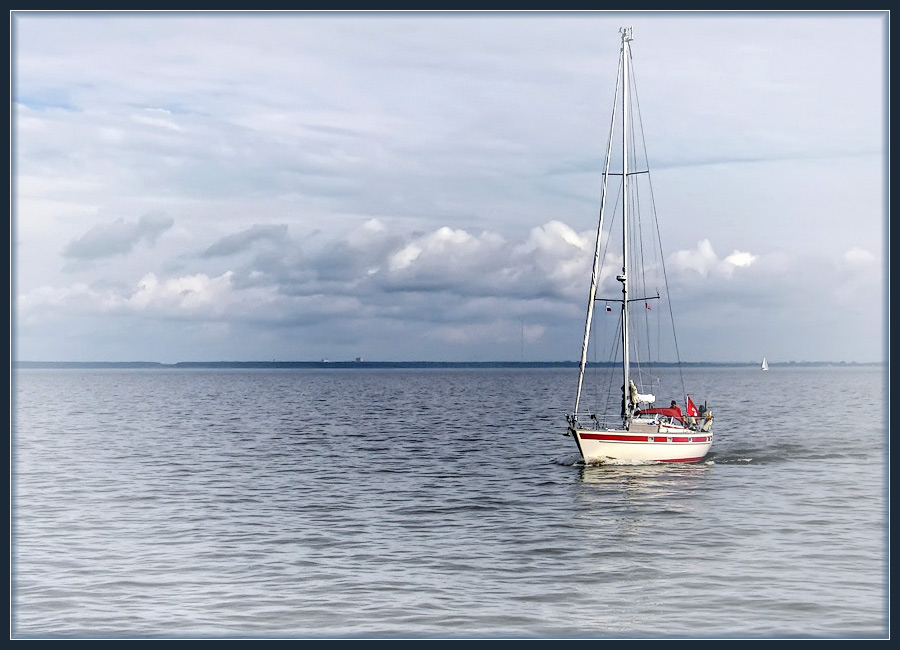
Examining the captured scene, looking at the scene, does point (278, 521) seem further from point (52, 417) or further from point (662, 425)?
point (52, 417)

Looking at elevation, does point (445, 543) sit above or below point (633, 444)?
below

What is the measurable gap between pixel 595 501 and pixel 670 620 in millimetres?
19729

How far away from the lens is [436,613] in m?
24.6

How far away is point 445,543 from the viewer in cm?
3394

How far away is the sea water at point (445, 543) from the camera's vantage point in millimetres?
24250

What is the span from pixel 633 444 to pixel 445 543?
2196 cm

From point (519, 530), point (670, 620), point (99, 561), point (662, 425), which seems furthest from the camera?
point (662, 425)

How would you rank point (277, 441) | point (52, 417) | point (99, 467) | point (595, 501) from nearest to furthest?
point (595, 501)
point (99, 467)
point (277, 441)
point (52, 417)

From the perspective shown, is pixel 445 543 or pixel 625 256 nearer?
pixel 445 543

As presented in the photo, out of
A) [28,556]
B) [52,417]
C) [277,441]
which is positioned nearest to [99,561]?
[28,556]

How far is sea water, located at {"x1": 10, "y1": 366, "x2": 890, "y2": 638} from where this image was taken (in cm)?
2425

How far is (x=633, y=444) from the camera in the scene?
53.3 metres

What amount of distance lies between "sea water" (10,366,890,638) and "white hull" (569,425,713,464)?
116 cm

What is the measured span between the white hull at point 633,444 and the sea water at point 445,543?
1162 mm
